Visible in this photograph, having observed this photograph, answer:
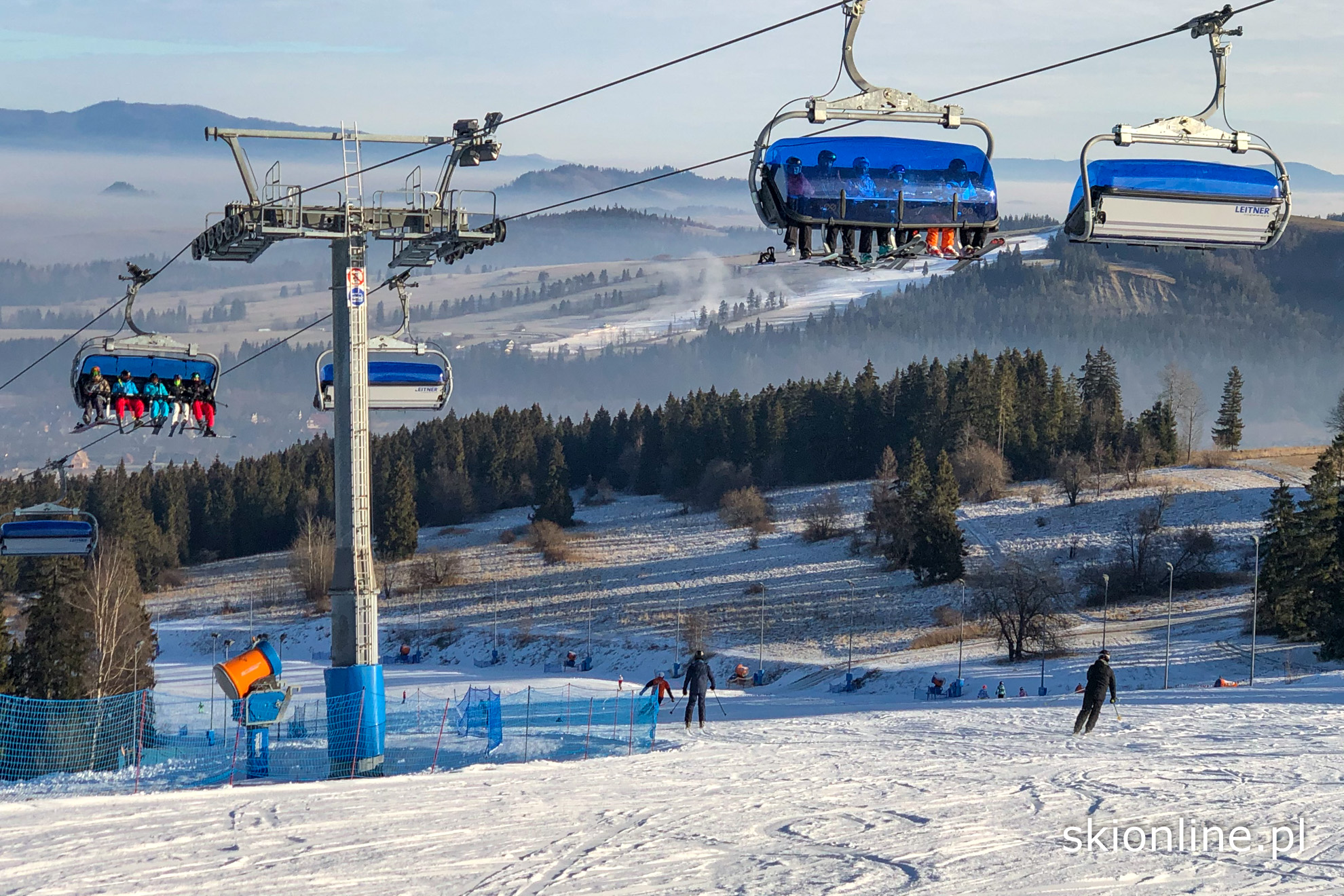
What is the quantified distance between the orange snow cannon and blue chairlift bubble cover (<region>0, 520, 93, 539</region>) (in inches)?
509

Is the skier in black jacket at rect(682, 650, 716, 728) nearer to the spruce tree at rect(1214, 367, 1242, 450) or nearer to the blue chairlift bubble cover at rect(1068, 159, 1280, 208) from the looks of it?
the blue chairlift bubble cover at rect(1068, 159, 1280, 208)

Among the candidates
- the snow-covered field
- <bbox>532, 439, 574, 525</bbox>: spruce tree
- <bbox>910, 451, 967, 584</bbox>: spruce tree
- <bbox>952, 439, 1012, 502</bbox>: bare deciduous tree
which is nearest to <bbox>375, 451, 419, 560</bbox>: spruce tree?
<bbox>532, 439, 574, 525</bbox>: spruce tree

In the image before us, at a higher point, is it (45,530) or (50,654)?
(45,530)

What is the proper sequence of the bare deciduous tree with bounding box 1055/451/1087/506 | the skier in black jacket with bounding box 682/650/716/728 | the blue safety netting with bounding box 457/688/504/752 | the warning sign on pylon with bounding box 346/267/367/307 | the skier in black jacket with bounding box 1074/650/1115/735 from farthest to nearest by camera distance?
the bare deciduous tree with bounding box 1055/451/1087/506 < the skier in black jacket with bounding box 682/650/716/728 < the blue safety netting with bounding box 457/688/504/752 < the warning sign on pylon with bounding box 346/267/367/307 < the skier in black jacket with bounding box 1074/650/1115/735

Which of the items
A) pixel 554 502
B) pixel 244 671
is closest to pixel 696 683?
pixel 244 671

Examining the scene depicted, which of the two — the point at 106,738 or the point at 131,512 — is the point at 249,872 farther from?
the point at 131,512

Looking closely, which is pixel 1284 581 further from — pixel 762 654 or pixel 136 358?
pixel 136 358

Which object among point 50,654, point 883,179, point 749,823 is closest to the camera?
point 883,179

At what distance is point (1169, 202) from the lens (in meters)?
12.8

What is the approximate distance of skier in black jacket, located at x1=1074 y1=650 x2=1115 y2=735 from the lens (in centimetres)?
2105

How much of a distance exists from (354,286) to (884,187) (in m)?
11.0

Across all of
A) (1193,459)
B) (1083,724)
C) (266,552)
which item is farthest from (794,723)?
(266,552)

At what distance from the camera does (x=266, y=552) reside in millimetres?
140500

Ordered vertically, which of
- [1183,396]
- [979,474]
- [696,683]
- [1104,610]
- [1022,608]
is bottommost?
[1104,610]
